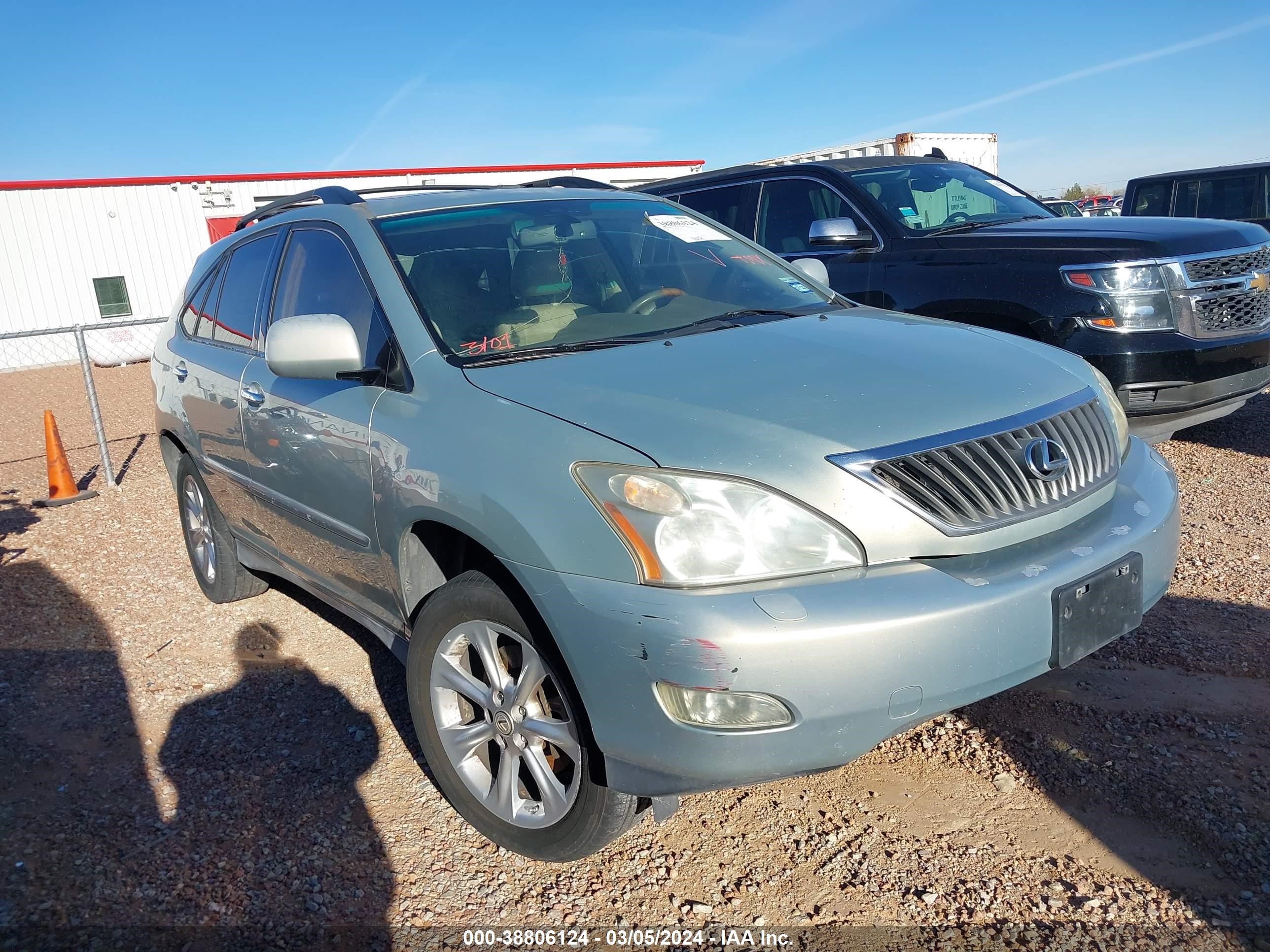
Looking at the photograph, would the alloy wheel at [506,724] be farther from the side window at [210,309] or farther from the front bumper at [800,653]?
the side window at [210,309]

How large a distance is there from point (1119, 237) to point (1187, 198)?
26.1ft

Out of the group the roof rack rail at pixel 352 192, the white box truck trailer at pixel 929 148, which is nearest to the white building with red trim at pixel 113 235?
the white box truck trailer at pixel 929 148

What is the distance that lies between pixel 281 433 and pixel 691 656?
2.07 metres

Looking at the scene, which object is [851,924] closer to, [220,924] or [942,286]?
[220,924]

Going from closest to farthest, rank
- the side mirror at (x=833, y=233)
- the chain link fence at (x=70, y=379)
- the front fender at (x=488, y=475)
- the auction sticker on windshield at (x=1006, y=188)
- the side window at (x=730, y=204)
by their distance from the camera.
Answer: the front fender at (x=488, y=475)
the side mirror at (x=833, y=233)
the auction sticker on windshield at (x=1006, y=188)
the side window at (x=730, y=204)
the chain link fence at (x=70, y=379)

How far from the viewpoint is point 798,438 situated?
2273 millimetres

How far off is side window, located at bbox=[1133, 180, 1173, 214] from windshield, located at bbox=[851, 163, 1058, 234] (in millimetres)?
6447

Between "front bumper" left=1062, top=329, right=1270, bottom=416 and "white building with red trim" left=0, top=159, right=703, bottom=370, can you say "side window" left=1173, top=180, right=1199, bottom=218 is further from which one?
"white building with red trim" left=0, top=159, right=703, bottom=370

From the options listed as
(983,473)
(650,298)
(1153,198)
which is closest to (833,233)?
(650,298)

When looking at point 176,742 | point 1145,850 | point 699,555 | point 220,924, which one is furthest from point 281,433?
point 1145,850

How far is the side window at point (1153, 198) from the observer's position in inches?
469

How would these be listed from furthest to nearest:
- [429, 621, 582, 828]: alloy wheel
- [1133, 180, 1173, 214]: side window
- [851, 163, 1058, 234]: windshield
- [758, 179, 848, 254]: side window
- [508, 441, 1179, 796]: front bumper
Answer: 1. [1133, 180, 1173, 214]: side window
2. [758, 179, 848, 254]: side window
3. [851, 163, 1058, 234]: windshield
4. [429, 621, 582, 828]: alloy wheel
5. [508, 441, 1179, 796]: front bumper

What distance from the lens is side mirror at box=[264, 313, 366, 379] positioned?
115 inches

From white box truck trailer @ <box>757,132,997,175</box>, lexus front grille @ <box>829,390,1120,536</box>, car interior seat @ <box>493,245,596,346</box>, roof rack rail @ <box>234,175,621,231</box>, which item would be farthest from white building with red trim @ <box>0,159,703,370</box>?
lexus front grille @ <box>829,390,1120,536</box>
